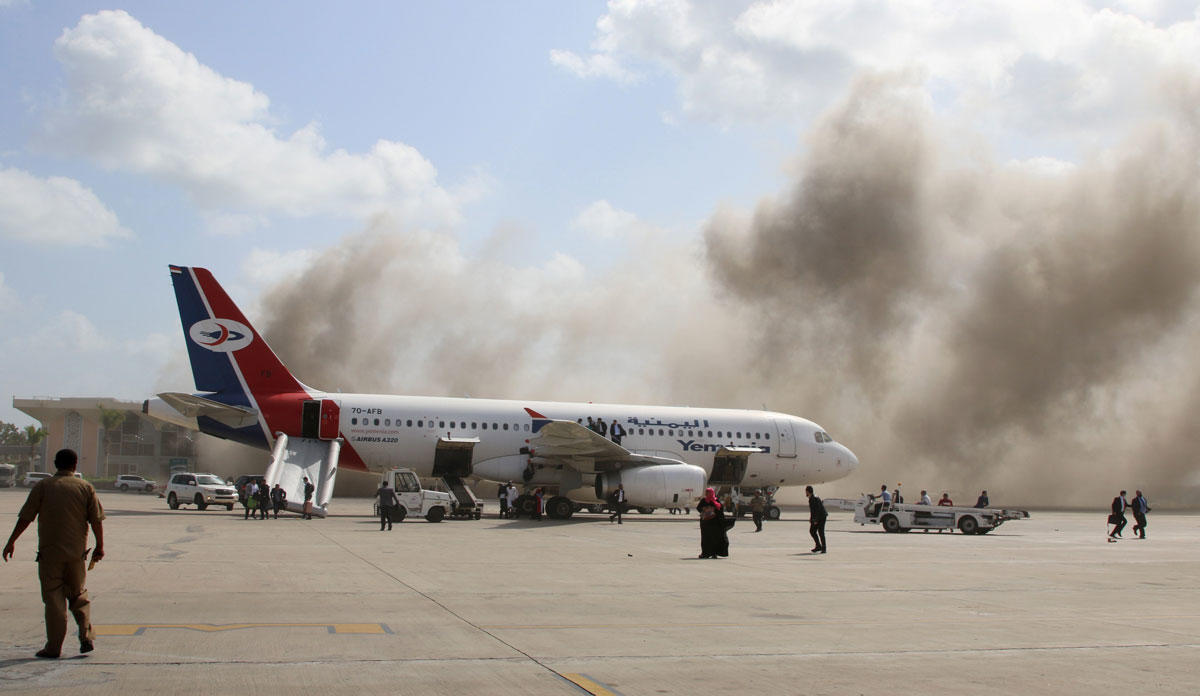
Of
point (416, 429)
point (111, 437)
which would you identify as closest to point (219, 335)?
point (416, 429)

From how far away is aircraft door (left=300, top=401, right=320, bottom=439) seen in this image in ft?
102

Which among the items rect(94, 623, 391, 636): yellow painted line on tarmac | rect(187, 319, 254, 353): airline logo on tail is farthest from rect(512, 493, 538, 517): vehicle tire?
rect(94, 623, 391, 636): yellow painted line on tarmac

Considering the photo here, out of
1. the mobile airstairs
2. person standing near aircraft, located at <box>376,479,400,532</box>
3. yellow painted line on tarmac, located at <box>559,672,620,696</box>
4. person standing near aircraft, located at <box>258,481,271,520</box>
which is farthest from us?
the mobile airstairs

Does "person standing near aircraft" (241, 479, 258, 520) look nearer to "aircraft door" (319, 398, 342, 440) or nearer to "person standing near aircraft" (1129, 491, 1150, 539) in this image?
"aircraft door" (319, 398, 342, 440)

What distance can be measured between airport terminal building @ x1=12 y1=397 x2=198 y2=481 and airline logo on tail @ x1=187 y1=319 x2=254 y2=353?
5374cm

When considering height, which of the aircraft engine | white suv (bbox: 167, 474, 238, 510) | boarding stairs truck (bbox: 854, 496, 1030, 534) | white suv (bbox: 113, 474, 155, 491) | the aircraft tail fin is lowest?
white suv (bbox: 113, 474, 155, 491)

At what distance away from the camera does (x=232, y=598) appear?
10.8 m

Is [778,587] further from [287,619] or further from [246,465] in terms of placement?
[246,465]

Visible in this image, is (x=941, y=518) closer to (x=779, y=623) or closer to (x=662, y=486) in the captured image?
(x=662, y=486)

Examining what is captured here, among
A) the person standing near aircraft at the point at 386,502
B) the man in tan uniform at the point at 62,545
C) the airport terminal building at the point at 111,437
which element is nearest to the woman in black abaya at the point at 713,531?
the person standing near aircraft at the point at 386,502

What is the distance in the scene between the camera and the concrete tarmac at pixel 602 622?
685 cm

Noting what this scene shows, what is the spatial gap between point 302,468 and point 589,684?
2559cm

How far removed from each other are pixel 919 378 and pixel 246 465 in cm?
4014

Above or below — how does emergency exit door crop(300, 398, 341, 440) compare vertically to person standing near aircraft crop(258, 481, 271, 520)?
above
